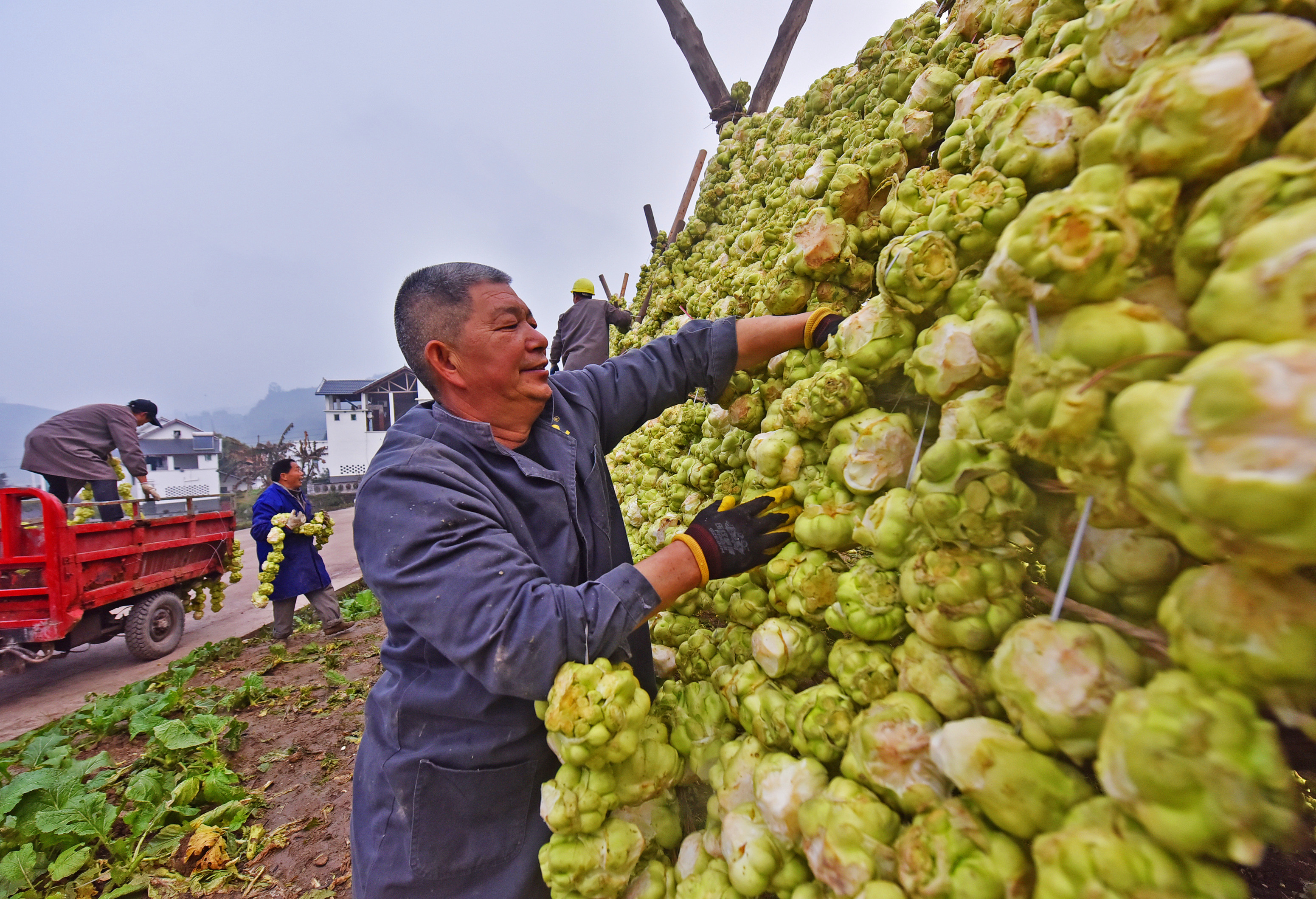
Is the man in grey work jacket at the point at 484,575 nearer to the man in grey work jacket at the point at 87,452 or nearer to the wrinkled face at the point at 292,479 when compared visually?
the wrinkled face at the point at 292,479

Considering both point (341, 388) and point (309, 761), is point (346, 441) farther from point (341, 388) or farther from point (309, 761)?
point (309, 761)

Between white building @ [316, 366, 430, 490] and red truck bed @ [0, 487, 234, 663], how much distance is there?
144 ft

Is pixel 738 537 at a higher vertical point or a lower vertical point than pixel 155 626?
higher

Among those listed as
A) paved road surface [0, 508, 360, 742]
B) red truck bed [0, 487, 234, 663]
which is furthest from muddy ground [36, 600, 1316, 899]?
red truck bed [0, 487, 234, 663]

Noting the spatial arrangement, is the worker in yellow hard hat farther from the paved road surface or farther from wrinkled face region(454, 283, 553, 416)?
wrinkled face region(454, 283, 553, 416)

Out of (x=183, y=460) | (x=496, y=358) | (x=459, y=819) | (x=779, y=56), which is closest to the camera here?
(x=459, y=819)

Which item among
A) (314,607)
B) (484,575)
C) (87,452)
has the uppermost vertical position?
(87,452)

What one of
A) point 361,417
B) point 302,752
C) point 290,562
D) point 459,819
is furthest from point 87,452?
point 361,417

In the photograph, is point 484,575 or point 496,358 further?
point 496,358

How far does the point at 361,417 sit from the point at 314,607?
48692 mm

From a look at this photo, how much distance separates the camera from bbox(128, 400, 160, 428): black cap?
8.90 m

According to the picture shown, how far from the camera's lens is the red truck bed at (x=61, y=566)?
19.5 feet

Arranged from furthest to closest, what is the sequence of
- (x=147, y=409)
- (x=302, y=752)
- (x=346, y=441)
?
(x=346, y=441), (x=147, y=409), (x=302, y=752)

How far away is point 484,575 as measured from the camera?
1.67 metres
